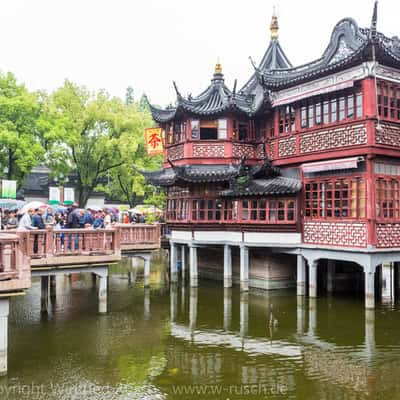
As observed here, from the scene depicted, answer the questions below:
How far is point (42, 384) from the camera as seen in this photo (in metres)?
10.2

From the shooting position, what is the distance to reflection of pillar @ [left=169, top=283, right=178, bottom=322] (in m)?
17.3

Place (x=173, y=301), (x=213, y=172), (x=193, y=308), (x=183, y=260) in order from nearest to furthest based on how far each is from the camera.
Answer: (x=193, y=308)
(x=173, y=301)
(x=213, y=172)
(x=183, y=260)

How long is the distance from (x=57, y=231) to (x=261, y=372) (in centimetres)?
756

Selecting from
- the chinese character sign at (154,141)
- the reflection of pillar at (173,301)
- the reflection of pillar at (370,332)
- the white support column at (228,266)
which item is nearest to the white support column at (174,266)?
the reflection of pillar at (173,301)

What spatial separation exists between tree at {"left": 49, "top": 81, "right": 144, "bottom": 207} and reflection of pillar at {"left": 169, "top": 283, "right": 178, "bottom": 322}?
14982mm

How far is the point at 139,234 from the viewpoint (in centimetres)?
2034

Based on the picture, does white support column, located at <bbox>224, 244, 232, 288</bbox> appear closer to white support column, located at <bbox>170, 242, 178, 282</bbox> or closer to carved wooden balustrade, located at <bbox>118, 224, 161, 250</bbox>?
white support column, located at <bbox>170, 242, 178, 282</bbox>

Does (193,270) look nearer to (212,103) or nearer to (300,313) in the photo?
(300,313)

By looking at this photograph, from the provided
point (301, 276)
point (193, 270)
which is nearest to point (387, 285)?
point (301, 276)

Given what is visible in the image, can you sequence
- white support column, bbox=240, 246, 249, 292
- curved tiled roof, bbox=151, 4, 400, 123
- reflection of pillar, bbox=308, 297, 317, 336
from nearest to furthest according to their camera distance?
1. reflection of pillar, bbox=308, 297, 317, 336
2. curved tiled roof, bbox=151, 4, 400, 123
3. white support column, bbox=240, 246, 249, 292

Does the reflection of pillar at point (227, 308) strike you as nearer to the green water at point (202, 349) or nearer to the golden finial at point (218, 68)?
the green water at point (202, 349)

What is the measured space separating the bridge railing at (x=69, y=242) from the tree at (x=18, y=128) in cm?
1736

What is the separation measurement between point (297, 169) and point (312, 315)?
258 inches

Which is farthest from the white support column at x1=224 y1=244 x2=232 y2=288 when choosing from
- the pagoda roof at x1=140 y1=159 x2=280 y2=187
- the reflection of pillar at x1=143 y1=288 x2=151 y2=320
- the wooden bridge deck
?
the wooden bridge deck
